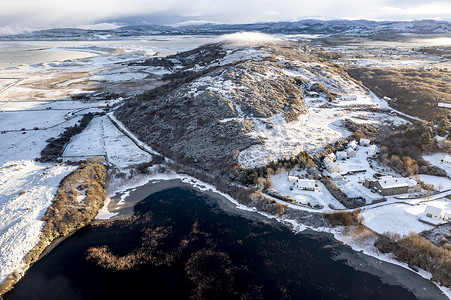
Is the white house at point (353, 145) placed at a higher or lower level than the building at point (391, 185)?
higher

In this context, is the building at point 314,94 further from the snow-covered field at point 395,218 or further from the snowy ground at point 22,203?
the snowy ground at point 22,203

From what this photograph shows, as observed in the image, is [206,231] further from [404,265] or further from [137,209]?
[404,265]

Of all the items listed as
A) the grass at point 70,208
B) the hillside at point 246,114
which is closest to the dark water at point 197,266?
the grass at point 70,208

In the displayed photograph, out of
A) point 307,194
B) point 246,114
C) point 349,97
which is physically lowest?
point 307,194

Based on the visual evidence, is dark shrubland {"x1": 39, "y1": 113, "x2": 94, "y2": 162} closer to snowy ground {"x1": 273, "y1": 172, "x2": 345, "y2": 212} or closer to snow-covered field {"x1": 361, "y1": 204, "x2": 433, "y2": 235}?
snowy ground {"x1": 273, "y1": 172, "x2": 345, "y2": 212}

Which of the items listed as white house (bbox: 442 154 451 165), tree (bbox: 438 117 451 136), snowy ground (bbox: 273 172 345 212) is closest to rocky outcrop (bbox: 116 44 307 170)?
snowy ground (bbox: 273 172 345 212)

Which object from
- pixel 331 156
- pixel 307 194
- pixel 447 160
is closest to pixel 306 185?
pixel 307 194

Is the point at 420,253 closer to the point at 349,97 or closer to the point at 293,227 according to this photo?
A: the point at 293,227
